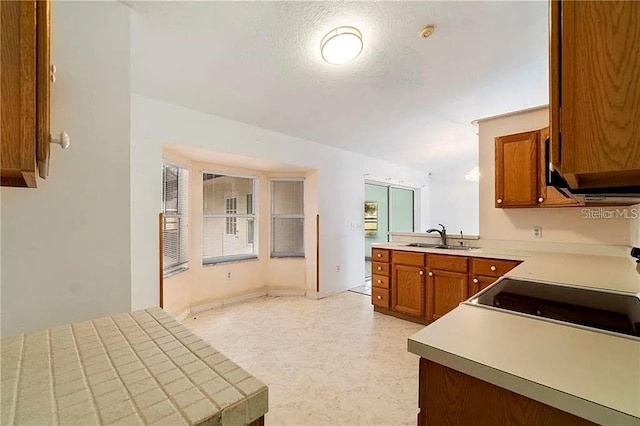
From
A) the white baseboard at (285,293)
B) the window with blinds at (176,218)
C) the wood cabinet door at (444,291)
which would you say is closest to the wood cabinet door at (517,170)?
the wood cabinet door at (444,291)

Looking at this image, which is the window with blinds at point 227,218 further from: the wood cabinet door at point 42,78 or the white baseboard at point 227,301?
the wood cabinet door at point 42,78

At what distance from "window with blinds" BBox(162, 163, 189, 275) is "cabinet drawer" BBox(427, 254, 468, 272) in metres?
3.06

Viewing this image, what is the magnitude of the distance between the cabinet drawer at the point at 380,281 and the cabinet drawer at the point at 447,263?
64 cm

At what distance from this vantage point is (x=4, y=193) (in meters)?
1.32

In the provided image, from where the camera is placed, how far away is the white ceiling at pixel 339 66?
1.99 metres

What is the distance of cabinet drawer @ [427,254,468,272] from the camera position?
9.41ft

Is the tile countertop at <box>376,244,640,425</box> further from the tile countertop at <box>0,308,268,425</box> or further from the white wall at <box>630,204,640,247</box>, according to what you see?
the white wall at <box>630,204,640,247</box>

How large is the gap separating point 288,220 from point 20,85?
13.3 ft

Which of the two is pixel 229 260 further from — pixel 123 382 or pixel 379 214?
pixel 123 382

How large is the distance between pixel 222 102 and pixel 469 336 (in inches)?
119

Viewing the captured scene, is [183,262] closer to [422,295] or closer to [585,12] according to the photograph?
[422,295]

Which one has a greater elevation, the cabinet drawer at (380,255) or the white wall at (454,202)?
the white wall at (454,202)

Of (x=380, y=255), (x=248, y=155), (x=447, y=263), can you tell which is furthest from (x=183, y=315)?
(x=447, y=263)

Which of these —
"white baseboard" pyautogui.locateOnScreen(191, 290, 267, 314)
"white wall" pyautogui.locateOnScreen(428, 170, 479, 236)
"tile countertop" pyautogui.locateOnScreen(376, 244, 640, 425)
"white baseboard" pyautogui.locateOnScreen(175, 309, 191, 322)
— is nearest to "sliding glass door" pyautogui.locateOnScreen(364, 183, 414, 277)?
"white wall" pyautogui.locateOnScreen(428, 170, 479, 236)
